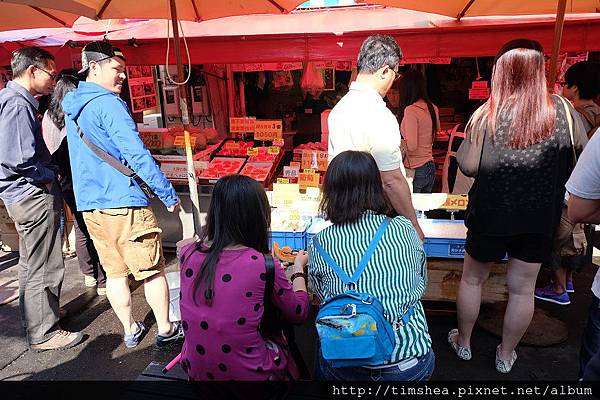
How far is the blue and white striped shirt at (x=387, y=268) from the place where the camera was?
68.2 inches

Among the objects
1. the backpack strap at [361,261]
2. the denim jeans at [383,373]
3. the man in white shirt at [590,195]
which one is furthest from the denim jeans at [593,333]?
the backpack strap at [361,261]

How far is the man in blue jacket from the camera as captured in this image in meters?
2.76

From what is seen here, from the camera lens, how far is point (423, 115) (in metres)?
4.16

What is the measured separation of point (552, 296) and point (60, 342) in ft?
13.0

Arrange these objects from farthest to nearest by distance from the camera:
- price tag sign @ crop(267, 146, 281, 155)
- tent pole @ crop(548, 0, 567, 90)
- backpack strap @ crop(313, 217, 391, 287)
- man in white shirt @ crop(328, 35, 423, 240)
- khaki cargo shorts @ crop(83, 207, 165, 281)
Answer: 1. price tag sign @ crop(267, 146, 281, 155)
2. tent pole @ crop(548, 0, 567, 90)
3. khaki cargo shorts @ crop(83, 207, 165, 281)
4. man in white shirt @ crop(328, 35, 423, 240)
5. backpack strap @ crop(313, 217, 391, 287)

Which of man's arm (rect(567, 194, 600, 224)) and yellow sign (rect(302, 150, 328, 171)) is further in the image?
yellow sign (rect(302, 150, 328, 171))

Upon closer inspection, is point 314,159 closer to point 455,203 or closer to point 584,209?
point 455,203

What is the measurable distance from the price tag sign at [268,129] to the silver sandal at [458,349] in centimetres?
269

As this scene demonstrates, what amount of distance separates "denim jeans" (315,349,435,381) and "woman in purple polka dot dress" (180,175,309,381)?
22 cm

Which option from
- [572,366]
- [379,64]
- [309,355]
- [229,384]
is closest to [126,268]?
[309,355]

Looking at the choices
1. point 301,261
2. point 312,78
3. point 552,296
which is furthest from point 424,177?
point 301,261

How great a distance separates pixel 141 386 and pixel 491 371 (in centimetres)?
217

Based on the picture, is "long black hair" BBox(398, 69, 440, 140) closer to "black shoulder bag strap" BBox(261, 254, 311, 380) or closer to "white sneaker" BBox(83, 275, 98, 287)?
"black shoulder bag strap" BBox(261, 254, 311, 380)

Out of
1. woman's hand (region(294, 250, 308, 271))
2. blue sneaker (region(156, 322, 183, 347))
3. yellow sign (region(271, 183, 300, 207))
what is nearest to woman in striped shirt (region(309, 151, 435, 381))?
woman's hand (region(294, 250, 308, 271))
